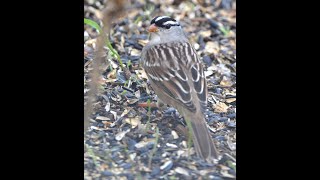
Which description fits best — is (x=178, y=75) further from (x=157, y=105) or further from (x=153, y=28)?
(x=153, y=28)

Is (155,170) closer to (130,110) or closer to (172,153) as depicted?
(172,153)

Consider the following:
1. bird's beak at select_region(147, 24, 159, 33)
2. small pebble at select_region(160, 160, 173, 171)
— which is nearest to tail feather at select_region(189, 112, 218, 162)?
small pebble at select_region(160, 160, 173, 171)

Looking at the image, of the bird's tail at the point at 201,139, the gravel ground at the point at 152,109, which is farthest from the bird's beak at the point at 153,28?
the bird's tail at the point at 201,139

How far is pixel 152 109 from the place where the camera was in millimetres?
4871

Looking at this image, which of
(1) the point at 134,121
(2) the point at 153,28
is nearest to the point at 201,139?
(1) the point at 134,121

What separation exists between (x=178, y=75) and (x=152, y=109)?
0.32 m

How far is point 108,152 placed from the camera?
4.43m

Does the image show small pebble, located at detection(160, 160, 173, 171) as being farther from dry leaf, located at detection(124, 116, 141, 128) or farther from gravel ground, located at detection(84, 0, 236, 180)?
dry leaf, located at detection(124, 116, 141, 128)

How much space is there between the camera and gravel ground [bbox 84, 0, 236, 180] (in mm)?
4336
